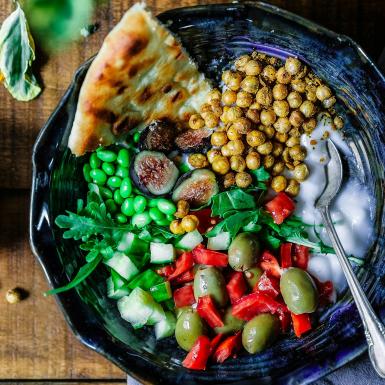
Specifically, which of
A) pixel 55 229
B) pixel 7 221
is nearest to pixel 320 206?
pixel 55 229

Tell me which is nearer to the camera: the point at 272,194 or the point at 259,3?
the point at 259,3

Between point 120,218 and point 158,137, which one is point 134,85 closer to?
point 158,137

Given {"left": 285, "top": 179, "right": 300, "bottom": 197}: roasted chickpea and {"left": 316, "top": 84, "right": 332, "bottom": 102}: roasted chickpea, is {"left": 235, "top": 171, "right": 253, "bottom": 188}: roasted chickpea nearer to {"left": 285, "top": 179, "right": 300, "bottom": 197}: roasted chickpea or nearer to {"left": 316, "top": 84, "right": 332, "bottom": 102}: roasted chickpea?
{"left": 285, "top": 179, "right": 300, "bottom": 197}: roasted chickpea

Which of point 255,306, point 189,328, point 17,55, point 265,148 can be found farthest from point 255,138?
point 17,55

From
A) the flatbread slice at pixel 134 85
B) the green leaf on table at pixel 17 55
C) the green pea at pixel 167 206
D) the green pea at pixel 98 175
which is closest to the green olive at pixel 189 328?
the green pea at pixel 167 206

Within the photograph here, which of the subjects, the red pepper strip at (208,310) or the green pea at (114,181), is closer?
the red pepper strip at (208,310)

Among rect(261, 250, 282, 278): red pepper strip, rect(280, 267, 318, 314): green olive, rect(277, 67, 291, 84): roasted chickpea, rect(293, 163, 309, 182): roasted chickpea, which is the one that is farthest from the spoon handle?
rect(277, 67, 291, 84): roasted chickpea

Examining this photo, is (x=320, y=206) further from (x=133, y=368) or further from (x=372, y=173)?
(x=133, y=368)

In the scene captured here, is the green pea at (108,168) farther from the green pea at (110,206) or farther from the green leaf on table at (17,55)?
the green leaf on table at (17,55)
